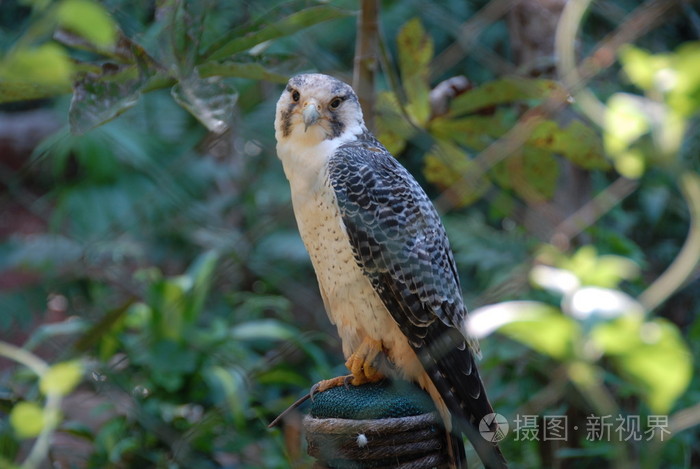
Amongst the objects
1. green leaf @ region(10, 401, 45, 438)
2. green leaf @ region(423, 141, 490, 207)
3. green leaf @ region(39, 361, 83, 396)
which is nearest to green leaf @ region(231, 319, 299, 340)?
green leaf @ region(423, 141, 490, 207)

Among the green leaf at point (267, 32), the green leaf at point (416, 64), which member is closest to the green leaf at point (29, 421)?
the green leaf at point (267, 32)

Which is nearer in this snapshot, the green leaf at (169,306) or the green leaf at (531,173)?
the green leaf at (531,173)

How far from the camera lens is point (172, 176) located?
133 inches

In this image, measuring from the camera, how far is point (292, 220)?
3422mm

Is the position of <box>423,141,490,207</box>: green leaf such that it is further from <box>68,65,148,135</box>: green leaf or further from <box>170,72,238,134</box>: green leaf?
<box>68,65,148,135</box>: green leaf

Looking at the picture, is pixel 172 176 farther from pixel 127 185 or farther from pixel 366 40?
pixel 366 40

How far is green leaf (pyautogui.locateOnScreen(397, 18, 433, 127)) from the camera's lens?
6.25 ft

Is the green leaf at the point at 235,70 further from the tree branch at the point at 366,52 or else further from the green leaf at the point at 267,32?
the tree branch at the point at 366,52

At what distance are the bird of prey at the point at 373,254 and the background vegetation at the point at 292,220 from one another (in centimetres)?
10

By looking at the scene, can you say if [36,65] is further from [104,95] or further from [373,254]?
[373,254]

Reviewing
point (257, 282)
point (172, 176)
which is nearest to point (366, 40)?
point (172, 176)

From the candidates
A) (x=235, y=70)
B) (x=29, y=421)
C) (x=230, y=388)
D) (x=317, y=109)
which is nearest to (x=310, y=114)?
(x=317, y=109)

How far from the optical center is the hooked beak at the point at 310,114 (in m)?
1.67

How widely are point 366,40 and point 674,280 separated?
1.02m
